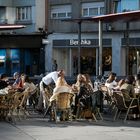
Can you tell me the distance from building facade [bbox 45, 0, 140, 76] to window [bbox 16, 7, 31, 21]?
2.42m

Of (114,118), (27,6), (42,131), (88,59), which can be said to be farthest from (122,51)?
(42,131)

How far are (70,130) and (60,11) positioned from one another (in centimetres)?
2976

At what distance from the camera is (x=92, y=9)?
4003 centimetres

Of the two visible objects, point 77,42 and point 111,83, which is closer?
point 111,83

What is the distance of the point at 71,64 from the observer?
133 ft

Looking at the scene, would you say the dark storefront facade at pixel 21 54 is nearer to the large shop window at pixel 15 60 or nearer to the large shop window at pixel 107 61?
the large shop window at pixel 15 60

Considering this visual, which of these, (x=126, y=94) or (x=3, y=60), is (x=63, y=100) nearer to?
(x=126, y=94)

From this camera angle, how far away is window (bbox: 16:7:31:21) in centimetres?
4347

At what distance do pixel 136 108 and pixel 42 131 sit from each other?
3.51 meters

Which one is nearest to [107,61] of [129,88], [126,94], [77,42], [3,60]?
[77,42]

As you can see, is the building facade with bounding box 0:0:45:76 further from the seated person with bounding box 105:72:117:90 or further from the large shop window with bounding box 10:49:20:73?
the seated person with bounding box 105:72:117:90

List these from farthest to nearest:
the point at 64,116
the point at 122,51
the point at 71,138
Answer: the point at 122,51
the point at 64,116
the point at 71,138

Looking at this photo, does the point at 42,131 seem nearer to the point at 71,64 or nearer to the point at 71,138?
the point at 71,138

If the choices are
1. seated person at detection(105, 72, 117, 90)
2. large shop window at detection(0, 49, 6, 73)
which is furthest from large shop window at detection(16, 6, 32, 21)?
seated person at detection(105, 72, 117, 90)
